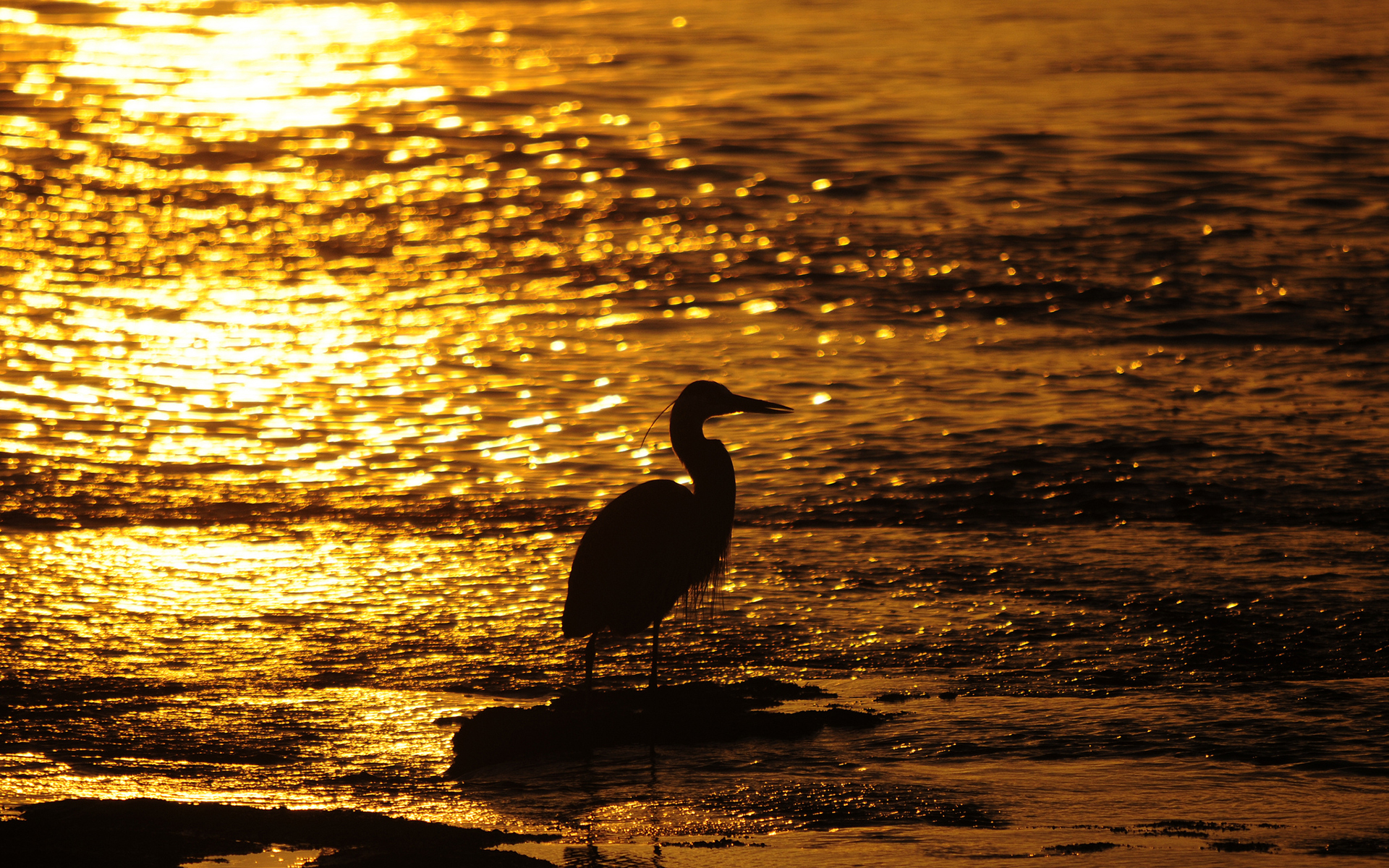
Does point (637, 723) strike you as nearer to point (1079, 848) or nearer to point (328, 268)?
point (1079, 848)

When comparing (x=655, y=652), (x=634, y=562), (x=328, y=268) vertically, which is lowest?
(x=655, y=652)

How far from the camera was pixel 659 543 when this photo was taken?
20.2 feet

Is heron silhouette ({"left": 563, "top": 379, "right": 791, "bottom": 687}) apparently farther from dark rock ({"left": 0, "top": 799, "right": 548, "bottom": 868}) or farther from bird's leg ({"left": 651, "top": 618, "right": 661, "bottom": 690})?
dark rock ({"left": 0, "top": 799, "right": 548, "bottom": 868})

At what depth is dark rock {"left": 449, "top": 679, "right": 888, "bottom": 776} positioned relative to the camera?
17.4ft

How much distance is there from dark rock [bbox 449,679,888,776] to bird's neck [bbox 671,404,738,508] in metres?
0.91

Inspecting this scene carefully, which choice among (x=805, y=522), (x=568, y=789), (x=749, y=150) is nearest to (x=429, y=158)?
(x=749, y=150)

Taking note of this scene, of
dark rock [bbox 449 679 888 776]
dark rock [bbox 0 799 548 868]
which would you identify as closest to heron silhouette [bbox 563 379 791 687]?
dark rock [bbox 449 679 888 776]

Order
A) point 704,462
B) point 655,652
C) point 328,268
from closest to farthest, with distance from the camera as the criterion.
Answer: point 655,652 < point 704,462 < point 328,268

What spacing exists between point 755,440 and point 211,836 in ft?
18.0

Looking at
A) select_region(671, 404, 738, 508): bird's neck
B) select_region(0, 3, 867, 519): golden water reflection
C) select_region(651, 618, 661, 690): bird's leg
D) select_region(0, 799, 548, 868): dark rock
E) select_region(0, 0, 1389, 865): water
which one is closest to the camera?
select_region(0, 799, 548, 868): dark rock

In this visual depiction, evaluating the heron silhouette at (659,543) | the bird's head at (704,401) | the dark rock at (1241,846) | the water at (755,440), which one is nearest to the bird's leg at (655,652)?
the heron silhouette at (659,543)

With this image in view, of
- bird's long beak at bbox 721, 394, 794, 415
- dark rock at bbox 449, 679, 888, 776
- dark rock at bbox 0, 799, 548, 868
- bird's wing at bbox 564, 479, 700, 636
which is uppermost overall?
bird's long beak at bbox 721, 394, 794, 415

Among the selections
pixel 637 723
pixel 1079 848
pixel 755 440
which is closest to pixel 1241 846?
pixel 1079 848

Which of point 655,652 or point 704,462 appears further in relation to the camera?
point 704,462
